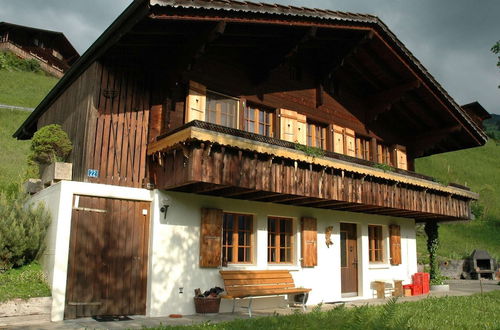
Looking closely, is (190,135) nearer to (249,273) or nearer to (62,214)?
(62,214)

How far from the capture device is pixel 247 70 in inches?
469

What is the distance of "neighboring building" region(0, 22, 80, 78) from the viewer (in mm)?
48069

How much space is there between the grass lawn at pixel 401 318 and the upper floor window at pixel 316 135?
16.4 ft

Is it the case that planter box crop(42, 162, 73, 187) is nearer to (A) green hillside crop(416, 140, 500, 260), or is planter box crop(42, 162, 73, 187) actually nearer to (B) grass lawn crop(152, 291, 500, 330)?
(B) grass lawn crop(152, 291, 500, 330)

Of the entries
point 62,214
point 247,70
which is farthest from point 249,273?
point 247,70

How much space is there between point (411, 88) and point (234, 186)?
24.2ft

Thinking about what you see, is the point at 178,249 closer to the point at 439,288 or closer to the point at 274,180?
the point at 274,180

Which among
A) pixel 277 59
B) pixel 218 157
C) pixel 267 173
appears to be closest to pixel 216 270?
pixel 267 173

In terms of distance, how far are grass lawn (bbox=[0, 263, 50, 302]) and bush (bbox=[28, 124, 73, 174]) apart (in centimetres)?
237

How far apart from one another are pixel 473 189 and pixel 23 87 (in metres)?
42.3

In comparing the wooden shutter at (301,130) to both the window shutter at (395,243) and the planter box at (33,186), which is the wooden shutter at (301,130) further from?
the planter box at (33,186)

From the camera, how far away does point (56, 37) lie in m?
52.2

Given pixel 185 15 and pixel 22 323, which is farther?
pixel 185 15

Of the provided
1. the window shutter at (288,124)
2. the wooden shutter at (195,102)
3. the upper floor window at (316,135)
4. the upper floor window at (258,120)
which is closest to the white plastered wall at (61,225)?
the wooden shutter at (195,102)
